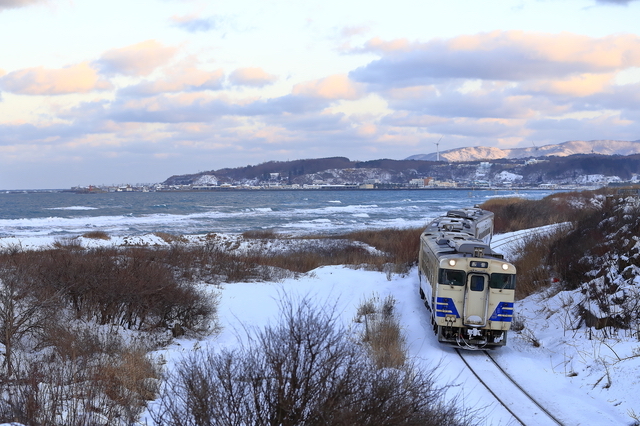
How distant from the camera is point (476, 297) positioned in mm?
14234

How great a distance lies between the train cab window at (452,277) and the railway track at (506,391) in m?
2.02

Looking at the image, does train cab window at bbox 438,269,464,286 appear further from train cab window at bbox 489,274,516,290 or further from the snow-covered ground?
the snow-covered ground

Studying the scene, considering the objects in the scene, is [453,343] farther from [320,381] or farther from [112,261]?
[112,261]

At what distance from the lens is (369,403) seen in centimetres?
606

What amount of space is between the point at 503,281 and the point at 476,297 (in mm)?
873

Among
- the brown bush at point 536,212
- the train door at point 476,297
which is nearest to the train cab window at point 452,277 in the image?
the train door at point 476,297

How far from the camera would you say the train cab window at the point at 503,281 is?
1408cm

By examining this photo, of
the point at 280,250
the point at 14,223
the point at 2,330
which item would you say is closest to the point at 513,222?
the point at 280,250

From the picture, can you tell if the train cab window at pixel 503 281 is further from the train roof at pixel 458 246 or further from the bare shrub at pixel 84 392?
the bare shrub at pixel 84 392

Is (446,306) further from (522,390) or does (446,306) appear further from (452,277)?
(522,390)

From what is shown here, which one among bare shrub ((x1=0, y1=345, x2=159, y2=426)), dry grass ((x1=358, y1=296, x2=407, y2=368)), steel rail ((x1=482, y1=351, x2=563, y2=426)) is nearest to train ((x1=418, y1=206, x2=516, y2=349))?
steel rail ((x1=482, y1=351, x2=563, y2=426))

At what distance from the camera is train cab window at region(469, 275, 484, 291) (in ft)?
46.7

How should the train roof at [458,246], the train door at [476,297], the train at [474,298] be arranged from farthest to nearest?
1. the train roof at [458,246]
2. the train door at [476,297]
3. the train at [474,298]

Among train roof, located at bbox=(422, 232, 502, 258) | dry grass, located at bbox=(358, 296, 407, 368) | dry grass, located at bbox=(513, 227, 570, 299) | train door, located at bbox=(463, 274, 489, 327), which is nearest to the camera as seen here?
dry grass, located at bbox=(358, 296, 407, 368)
